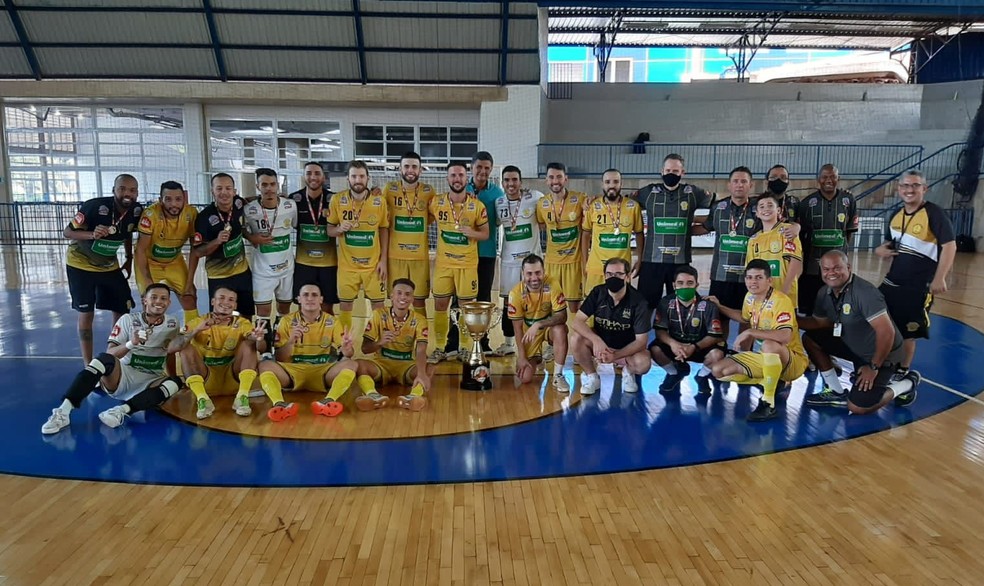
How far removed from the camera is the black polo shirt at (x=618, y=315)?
522cm

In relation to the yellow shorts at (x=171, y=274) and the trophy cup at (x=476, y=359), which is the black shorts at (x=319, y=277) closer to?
the yellow shorts at (x=171, y=274)

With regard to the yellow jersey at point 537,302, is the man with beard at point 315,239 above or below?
above

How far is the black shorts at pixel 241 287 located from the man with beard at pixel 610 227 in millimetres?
3356

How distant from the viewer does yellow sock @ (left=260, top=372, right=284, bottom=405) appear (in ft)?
15.0

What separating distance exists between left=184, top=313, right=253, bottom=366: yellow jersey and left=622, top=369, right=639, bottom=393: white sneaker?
10.4 ft

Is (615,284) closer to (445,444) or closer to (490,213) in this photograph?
(490,213)

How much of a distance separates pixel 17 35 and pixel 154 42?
3.60 m

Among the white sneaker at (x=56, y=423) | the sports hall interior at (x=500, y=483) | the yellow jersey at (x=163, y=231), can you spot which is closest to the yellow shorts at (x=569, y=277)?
the sports hall interior at (x=500, y=483)

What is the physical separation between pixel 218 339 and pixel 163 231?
1.39 metres

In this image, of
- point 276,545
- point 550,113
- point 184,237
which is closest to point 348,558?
point 276,545

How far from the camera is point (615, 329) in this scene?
528 centimetres

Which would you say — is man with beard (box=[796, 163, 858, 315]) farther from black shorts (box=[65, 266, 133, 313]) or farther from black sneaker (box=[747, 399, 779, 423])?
black shorts (box=[65, 266, 133, 313])

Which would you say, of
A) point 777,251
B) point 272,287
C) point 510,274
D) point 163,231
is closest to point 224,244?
point 163,231

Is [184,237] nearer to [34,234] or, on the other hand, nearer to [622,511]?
[622,511]
